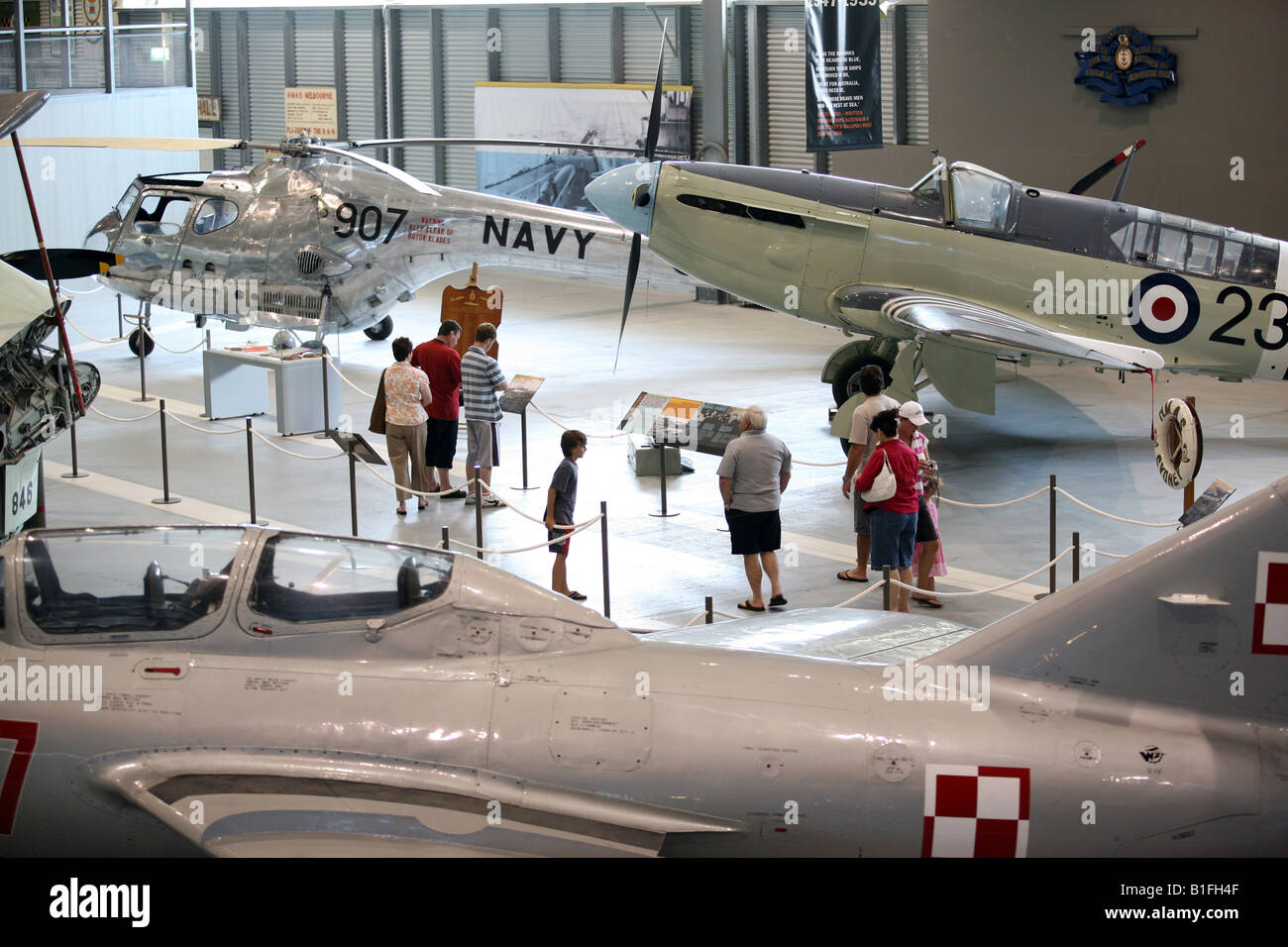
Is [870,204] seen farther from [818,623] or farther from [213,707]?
[213,707]

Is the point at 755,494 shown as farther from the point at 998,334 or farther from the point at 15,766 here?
the point at 15,766

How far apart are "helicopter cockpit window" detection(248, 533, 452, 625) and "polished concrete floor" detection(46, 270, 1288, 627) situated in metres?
4.13

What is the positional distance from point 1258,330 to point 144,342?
13793 millimetres

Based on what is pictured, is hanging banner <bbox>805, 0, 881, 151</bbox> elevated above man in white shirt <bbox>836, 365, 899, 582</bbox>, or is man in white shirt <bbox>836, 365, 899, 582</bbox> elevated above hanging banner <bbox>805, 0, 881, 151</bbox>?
hanging banner <bbox>805, 0, 881, 151</bbox>

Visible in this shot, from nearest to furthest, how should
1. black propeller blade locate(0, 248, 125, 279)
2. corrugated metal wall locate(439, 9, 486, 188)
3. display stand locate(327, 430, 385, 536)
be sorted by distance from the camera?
1. black propeller blade locate(0, 248, 125, 279)
2. display stand locate(327, 430, 385, 536)
3. corrugated metal wall locate(439, 9, 486, 188)

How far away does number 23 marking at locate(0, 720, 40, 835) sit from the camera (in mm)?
5445

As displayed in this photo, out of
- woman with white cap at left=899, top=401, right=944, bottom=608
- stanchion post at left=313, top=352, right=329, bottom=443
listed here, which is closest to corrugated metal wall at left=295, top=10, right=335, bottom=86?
stanchion post at left=313, top=352, right=329, bottom=443

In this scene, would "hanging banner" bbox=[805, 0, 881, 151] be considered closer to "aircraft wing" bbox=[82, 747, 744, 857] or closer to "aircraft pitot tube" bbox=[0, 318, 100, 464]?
"aircraft pitot tube" bbox=[0, 318, 100, 464]

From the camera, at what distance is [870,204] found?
14594mm

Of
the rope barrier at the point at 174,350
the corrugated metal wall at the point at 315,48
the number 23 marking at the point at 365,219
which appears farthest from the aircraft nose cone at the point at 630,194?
the corrugated metal wall at the point at 315,48

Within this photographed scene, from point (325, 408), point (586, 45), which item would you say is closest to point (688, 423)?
point (325, 408)

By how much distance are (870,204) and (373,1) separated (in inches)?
774

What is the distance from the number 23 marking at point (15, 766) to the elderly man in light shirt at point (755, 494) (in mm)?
5636
